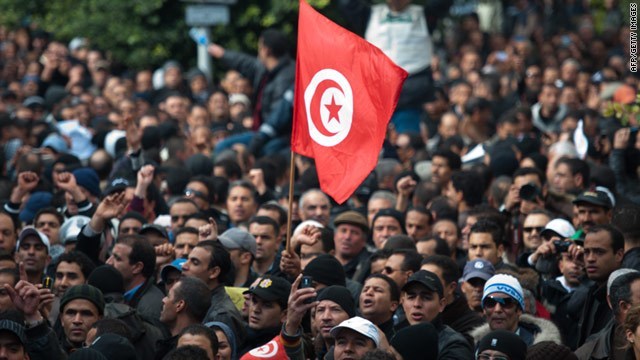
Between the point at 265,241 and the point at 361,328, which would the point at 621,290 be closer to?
the point at 361,328

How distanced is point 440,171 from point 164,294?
16.7ft

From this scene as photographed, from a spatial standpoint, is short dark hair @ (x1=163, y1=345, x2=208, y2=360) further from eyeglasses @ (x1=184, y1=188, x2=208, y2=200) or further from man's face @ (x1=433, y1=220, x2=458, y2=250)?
eyeglasses @ (x1=184, y1=188, x2=208, y2=200)

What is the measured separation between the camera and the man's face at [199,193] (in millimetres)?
14820

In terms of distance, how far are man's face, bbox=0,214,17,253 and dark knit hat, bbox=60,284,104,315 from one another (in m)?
2.44

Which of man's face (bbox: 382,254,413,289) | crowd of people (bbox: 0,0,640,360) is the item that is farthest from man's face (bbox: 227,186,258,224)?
man's face (bbox: 382,254,413,289)

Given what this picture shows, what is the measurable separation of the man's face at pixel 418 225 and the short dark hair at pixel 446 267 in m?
2.35

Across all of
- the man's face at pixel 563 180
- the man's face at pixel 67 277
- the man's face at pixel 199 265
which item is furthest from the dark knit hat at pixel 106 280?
the man's face at pixel 563 180

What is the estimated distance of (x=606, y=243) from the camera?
11023 millimetres

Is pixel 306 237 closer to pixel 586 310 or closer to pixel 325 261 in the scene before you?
pixel 325 261

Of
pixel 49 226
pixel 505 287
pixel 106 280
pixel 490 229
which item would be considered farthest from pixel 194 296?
pixel 49 226

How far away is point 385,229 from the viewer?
1370 centimetres

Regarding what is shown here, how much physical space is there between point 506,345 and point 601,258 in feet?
6.35

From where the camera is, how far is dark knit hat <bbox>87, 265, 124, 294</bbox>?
11.4 metres

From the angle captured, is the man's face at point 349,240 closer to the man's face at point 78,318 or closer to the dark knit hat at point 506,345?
the man's face at point 78,318
